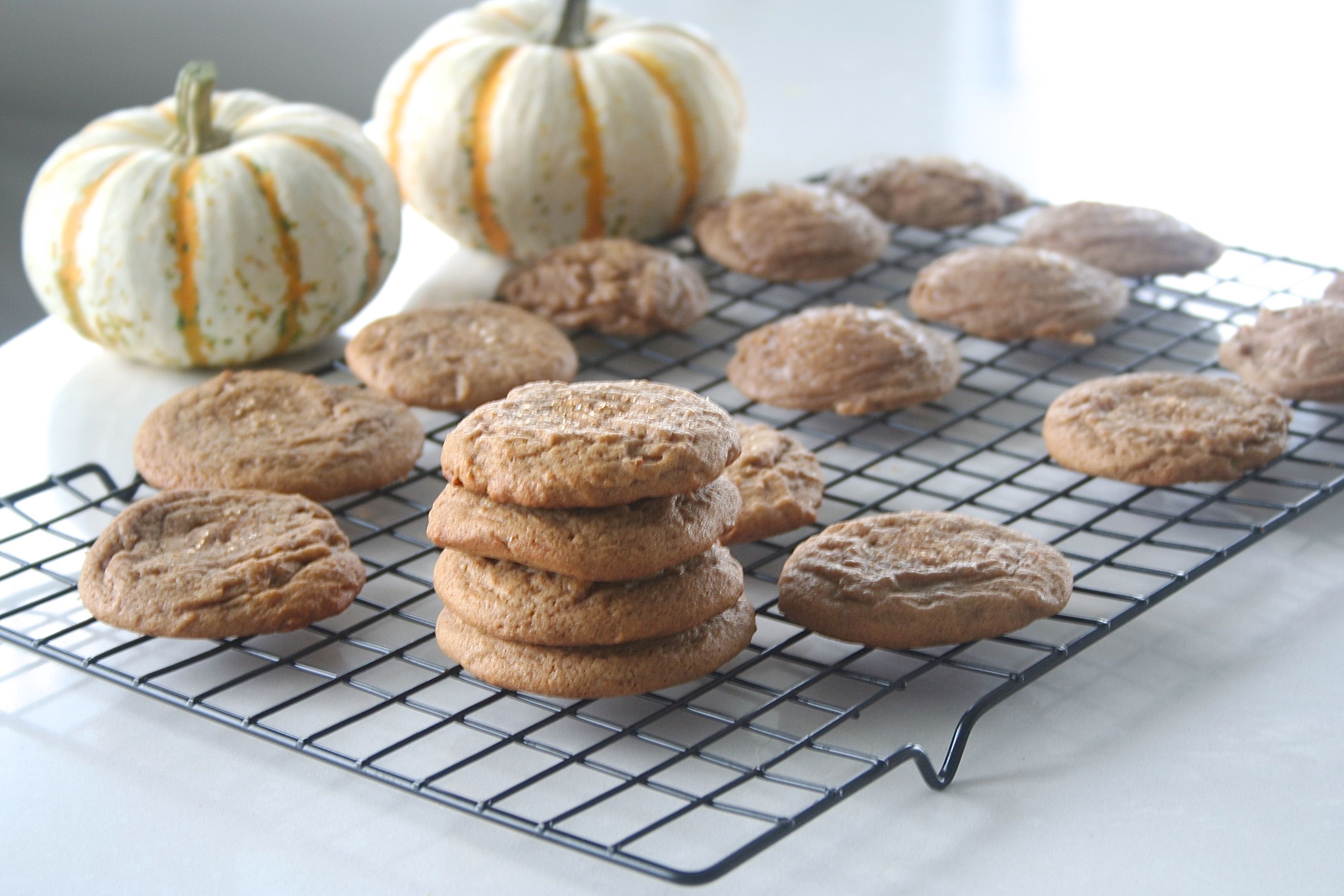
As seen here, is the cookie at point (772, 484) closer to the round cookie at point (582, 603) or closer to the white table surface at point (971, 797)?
the round cookie at point (582, 603)

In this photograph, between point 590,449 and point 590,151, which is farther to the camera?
point 590,151

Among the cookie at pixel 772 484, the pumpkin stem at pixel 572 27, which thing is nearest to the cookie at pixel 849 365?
the cookie at pixel 772 484

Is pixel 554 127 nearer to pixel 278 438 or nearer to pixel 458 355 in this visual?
pixel 458 355

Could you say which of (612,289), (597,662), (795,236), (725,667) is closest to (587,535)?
(597,662)

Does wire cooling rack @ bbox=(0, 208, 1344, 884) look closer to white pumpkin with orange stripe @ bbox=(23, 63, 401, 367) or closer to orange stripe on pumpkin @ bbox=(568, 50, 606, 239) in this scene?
white pumpkin with orange stripe @ bbox=(23, 63, 401, 367)

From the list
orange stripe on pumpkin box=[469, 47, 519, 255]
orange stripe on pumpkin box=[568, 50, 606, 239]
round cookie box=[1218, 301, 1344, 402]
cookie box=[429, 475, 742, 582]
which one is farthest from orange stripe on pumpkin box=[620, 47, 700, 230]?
cookie box=[429, 475, 742, 582]

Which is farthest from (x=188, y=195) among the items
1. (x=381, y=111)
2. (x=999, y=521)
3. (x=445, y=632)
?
(x=999, y=521)
